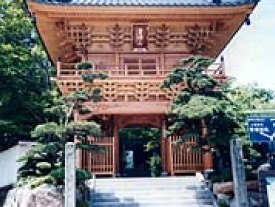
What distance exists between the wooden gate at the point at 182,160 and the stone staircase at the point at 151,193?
806 mm

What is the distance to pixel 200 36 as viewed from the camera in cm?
1525

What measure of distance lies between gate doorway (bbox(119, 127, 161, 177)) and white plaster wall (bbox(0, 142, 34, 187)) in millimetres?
7629

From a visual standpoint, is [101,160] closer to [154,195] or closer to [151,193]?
[151,193]

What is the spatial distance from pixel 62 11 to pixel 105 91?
345cm

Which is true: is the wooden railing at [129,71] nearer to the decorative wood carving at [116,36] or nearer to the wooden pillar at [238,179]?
the decorative wood carving at [116,36]

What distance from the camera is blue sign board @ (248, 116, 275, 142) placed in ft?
30.1

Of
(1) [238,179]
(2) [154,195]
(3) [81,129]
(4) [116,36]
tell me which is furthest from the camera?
(4) [116,36]

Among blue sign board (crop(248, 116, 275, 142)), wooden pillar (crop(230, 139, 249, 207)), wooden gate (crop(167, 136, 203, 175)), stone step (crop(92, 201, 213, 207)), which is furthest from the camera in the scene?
wooden gate (crop(167, 136, 203, 175))

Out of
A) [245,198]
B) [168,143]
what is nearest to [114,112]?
[168,143]

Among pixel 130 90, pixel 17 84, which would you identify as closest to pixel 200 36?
pixel 130 90

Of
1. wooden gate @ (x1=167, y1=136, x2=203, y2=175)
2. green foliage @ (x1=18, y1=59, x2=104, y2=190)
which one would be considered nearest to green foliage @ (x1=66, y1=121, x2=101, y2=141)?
green foliage @ (x1=18, y1=59, x2=104, y2=190)

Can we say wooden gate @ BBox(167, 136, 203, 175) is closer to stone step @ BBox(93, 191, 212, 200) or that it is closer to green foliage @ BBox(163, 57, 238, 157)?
green foliage @ BBox(163, 57, 238, 157)

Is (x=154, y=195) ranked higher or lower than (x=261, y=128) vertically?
lower

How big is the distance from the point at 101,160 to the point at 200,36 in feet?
21.1
